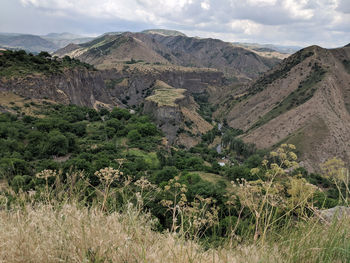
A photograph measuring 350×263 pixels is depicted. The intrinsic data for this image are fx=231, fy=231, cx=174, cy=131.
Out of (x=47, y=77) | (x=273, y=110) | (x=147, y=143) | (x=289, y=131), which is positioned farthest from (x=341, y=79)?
(x=47, y=77)

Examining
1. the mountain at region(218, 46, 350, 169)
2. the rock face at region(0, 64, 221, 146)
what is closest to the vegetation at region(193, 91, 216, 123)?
the mountain at region(218, 46, 350, 169)

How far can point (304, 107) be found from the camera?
70.8 metres

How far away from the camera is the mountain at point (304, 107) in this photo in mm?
57562

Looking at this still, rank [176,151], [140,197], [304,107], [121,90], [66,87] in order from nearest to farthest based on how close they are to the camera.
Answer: [140,197]
[176,151]
[66,87]
[304,107]
[121,90]

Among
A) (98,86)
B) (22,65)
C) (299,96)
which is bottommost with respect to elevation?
(98,86)

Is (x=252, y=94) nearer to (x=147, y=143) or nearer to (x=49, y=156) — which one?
(x=147, y=143)

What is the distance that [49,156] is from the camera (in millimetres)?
25531

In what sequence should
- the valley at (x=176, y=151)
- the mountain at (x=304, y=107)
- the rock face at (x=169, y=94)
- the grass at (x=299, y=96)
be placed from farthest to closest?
the grass at (x=299, y=96)
the rock face at (x=169, y=94)
the mountain at (x=304, y=107)
the valley at (x=176, y=151)

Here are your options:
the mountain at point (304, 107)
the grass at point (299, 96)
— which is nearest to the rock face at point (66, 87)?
the mountain at point (304, 107)

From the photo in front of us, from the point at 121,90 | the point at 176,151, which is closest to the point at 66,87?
the point at 176,151

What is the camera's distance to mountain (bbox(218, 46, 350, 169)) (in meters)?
57.6

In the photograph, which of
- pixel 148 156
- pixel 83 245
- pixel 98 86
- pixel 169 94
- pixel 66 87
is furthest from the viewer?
pixel 169 94

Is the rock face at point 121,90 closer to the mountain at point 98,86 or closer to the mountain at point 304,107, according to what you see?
the mountain at point 98,86

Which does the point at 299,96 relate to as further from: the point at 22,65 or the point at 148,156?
the point at 22,65
